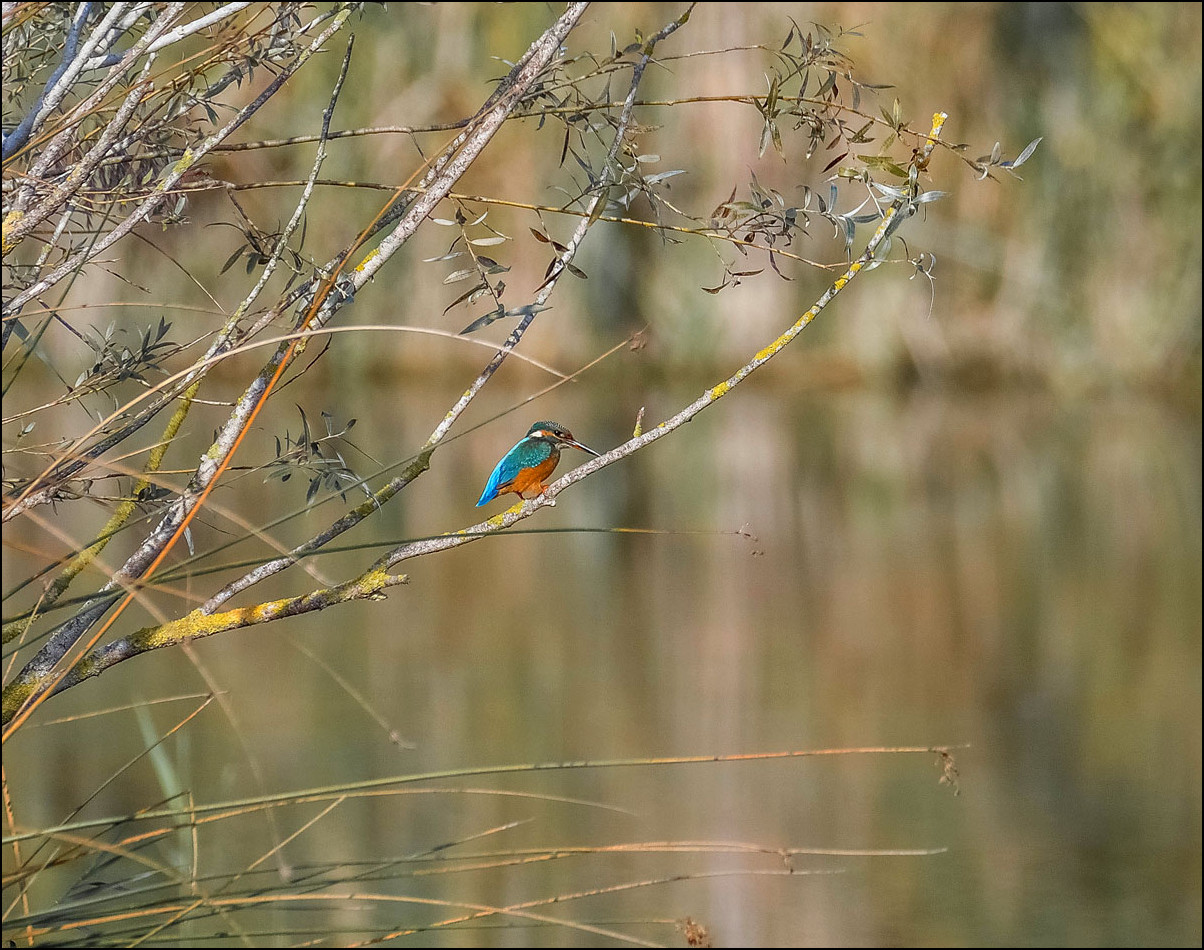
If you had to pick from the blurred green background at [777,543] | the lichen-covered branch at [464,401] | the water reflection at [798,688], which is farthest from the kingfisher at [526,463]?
the water reflection at [798,688]

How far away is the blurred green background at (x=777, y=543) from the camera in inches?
140

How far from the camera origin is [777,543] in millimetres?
6105

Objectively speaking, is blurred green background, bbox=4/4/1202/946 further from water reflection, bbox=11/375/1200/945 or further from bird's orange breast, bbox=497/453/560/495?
bird's orange breast, bbox=497/453/560/495

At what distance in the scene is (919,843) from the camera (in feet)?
11.9

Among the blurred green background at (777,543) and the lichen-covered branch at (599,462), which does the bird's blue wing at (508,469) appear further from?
the lichen-covered branch at (599,462)

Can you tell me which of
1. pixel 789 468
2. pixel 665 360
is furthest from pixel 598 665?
pixel 665 360

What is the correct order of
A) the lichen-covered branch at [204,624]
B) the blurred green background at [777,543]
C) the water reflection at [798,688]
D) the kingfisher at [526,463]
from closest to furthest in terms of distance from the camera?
1. the lichen-covered branch at [204,624]
2. the kingfisher at [526,463]
3. the water reflection at [798,688]
4. the blurred green background at [777,543]

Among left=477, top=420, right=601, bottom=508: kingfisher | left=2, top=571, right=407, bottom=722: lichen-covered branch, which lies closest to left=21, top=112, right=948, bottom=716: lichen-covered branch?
left=2, top=571, right=407, bottom=722: lichen-covered branch

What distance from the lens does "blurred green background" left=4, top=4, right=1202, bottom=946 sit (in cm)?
356

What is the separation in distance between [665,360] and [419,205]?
7586 mm

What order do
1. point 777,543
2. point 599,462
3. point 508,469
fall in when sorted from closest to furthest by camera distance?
point 599,462, point 508,469, point 777,543

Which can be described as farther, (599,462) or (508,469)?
(508,469)

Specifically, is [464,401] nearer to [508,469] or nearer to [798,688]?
[508,469]

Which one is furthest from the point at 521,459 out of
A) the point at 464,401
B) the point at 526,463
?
the point at 464,401
